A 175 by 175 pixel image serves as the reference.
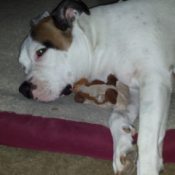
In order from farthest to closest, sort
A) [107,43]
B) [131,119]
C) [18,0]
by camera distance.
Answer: [18,0] < [107,43] < [131,119]

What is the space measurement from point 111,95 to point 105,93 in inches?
1.3

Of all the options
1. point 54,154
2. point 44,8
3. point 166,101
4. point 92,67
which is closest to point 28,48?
point 92,67

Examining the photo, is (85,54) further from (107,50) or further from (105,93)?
(105,93)

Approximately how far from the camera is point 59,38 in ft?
8.32

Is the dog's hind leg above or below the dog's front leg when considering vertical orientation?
below

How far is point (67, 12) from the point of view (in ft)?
8.50

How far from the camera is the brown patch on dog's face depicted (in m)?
2.53

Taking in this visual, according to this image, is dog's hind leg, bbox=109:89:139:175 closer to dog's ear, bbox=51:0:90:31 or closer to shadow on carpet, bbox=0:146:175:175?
shadow on carpet, bbox=0:146:175:175

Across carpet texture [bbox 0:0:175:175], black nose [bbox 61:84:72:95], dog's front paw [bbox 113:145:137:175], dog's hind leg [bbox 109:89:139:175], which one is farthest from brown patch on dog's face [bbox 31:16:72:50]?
dog's front paw [bbox 113:145:137:175]

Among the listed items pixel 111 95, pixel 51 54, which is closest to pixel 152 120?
pixel 111 95

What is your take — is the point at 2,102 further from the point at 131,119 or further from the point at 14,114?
the point at 131,119

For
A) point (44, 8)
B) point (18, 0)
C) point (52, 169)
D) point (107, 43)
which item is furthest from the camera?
point (18, 0)

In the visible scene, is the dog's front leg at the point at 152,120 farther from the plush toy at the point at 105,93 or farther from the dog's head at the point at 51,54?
the dog's head at the point at 51,54

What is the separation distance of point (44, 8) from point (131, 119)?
160cm
